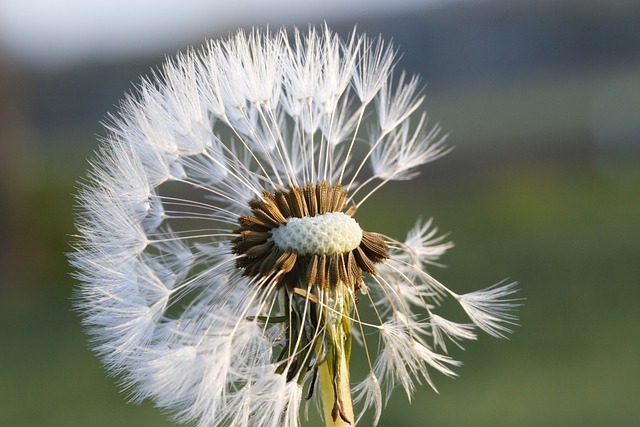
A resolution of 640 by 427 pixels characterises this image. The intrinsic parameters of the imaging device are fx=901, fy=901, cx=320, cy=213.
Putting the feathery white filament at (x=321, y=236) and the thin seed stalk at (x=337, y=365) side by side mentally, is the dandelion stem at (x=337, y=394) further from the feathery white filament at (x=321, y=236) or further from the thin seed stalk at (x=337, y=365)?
the feathery white filament at (x=321, y=236)

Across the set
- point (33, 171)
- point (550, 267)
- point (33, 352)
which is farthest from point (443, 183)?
point (33, 352)

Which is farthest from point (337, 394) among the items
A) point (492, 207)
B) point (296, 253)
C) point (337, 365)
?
point (492, 207)

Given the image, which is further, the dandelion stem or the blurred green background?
the blurred green background

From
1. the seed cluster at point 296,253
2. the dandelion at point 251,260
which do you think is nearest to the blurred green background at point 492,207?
the dandelion at point 251,260

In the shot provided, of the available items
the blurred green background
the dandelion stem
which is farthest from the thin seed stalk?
the blurred green background

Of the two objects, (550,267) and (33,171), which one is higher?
(33,171)

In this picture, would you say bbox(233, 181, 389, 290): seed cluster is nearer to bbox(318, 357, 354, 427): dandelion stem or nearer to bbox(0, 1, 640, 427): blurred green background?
bbox(318, 357, 354, 427): dandelion stem

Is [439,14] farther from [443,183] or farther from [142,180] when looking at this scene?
[142,180]
